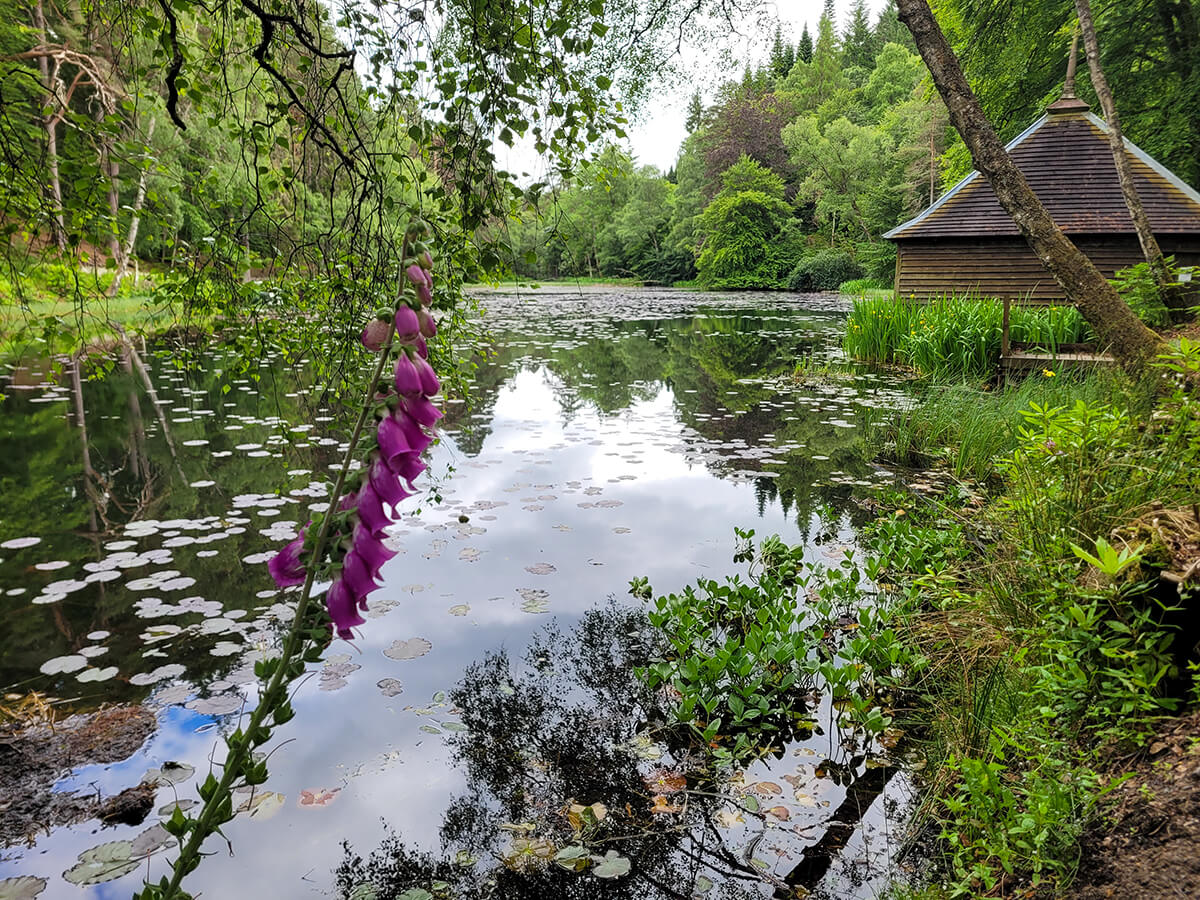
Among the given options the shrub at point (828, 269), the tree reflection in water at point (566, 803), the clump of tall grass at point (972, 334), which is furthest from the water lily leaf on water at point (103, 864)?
the shrub at point (828, 269)

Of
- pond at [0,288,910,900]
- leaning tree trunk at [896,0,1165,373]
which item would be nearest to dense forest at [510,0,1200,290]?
leaning tree trunk at [896,0,1165,373]

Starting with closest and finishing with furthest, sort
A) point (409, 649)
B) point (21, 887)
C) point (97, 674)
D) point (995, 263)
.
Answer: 1. point (21, 887)
2. point (97, 674)
3. point (409, 649)
4. point (995, 263)

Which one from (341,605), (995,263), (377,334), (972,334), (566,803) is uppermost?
(995,263)

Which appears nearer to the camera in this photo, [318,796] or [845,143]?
[318,796]

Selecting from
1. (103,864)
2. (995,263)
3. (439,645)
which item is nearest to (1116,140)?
(995,263)

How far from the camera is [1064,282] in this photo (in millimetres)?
4848

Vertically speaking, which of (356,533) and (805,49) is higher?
(805,49)

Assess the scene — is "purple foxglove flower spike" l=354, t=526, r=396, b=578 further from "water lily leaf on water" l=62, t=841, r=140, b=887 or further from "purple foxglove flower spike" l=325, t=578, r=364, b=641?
"water lily leaf on water" l=62, t=841, r=140, b=887

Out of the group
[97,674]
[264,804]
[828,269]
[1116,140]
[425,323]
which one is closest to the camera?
[425,323]

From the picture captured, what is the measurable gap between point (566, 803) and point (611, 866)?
357 millimetres

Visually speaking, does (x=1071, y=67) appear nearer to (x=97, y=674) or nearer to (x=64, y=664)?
(x=97, y=674)

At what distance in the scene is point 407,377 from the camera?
0.98m

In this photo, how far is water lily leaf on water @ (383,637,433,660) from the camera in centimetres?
369

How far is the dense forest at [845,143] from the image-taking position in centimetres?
1536
